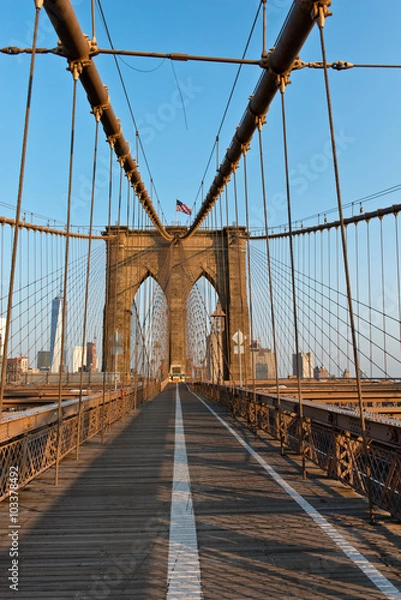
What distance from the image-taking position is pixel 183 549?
296 centimetres

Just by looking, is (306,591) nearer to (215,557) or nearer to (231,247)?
(215,557)

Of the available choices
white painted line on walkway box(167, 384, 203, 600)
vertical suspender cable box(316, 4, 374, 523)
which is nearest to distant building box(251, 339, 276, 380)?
white painted line on walkway box(167, 384, 203, 600)

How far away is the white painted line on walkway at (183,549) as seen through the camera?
240 centimetres

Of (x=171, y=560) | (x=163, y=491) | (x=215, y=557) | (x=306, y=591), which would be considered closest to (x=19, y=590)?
(x=171, y=560)

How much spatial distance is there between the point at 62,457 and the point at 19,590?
3.89 meters

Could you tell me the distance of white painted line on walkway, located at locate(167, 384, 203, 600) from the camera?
7.88 ft

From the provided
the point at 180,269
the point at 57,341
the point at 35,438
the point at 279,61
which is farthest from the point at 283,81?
the point at 180,269

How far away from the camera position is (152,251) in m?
51.0

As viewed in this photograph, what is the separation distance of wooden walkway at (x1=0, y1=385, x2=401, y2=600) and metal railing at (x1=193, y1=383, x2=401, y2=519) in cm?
15

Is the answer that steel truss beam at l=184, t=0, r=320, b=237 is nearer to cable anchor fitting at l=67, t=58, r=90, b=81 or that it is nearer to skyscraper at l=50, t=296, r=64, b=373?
cable anchor fitting at l=67, t=58, r=90, b=81

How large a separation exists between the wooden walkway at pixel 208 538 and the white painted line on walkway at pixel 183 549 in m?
0.02

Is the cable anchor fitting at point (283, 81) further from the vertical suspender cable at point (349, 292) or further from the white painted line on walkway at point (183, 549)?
the white painted line on walkway at point (183, 549)

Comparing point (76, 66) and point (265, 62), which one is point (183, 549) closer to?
point (76, 66)

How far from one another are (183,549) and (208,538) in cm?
25
